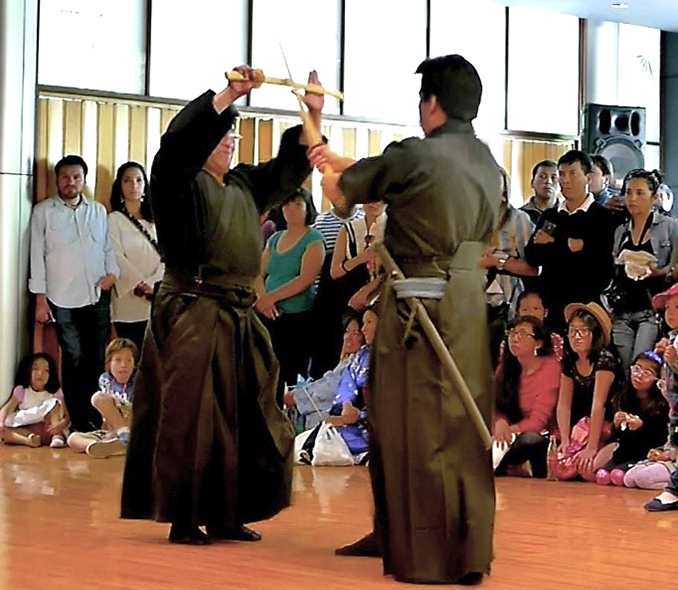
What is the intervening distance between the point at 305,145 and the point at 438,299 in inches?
36.7

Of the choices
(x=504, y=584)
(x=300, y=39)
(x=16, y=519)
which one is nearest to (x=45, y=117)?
(x=300, y=39)

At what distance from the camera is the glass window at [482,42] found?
974 centimetres

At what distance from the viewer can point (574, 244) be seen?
245 inches

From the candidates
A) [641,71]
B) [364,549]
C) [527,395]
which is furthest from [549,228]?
[641,71]

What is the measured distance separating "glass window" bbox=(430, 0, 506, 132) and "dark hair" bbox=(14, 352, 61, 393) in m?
3.52

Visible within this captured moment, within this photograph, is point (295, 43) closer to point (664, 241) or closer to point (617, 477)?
point (664, 241)

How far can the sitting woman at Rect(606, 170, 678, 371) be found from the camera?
5.91 meters

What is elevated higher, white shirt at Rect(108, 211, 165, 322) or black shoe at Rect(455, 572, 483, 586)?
white shirt at Rect(108, 211, 165, 322)

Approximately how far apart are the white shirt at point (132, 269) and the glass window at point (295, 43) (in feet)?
4.85

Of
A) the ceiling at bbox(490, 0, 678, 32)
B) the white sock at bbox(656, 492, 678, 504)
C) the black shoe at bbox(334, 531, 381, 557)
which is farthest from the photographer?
the ceiling at bbox(490, 0, 678, 32)

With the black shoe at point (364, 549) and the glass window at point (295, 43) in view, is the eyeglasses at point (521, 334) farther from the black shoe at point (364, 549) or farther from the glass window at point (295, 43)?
the glass window at point (295, 43)

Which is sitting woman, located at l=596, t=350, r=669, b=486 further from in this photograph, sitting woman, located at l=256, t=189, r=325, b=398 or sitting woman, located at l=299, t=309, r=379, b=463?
sitting woman, located at l=256, t=189, r=325, b=398

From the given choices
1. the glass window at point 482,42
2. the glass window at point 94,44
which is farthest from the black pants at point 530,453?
the glass window at point 482,42

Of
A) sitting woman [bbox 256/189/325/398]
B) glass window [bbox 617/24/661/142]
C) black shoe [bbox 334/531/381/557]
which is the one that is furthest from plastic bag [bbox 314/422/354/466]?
glass window [bbox 617/24/661/142]
